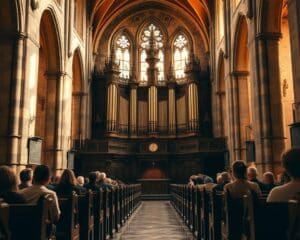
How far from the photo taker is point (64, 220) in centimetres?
502

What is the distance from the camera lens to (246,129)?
1836 centimetres

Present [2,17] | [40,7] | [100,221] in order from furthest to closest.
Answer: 1. [40,7]
2. [2,17]
3. [100,221]

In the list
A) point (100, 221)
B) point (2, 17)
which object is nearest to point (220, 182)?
point (100, 221)

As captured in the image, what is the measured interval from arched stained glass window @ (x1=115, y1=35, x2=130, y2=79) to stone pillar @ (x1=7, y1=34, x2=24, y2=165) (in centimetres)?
1652

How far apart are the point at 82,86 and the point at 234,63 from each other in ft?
33.6

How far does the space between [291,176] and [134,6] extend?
28.0 meters

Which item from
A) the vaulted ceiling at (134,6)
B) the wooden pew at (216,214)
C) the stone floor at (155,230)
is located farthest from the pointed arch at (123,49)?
the wooden pew at (216,214)

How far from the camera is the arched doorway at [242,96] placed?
720 inches

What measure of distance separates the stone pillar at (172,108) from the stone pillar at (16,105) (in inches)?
630

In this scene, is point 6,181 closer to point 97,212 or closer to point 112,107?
point 97,212

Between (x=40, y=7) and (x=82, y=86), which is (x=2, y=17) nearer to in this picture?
(x=40, y=7)

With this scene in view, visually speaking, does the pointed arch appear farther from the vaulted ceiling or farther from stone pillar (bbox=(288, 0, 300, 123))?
stone pillar (bbox=(288, 0, 300, 123))

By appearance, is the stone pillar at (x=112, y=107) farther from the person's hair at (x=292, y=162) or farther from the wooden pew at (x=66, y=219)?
the person's hair at (x=292, y=162)

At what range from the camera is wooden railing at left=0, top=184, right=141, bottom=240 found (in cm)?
342
